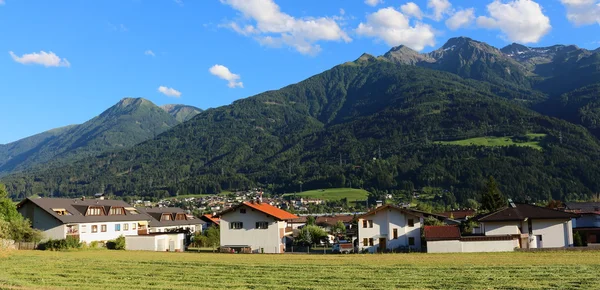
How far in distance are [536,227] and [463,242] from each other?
1061cm

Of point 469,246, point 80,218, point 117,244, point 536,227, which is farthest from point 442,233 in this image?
point 80,218

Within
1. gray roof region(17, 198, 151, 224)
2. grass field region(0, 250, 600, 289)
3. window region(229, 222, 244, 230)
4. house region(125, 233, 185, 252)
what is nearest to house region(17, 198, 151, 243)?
gray roof region(17, 198, 151, 224)

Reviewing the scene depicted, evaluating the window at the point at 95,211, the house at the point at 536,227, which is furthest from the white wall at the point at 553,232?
the window at the point at 95,211

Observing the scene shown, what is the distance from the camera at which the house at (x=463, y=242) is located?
48.8 meters

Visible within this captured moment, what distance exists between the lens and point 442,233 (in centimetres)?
5094

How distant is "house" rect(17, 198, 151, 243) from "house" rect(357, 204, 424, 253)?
32.9 m

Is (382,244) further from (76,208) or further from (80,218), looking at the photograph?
(76,208)

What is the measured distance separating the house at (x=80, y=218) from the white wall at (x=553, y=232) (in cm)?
5096

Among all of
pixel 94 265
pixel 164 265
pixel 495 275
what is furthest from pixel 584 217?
pixel 94 265

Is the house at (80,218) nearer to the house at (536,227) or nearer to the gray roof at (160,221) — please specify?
the gray roof at (160,221)

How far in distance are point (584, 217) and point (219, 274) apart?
56.0 meters

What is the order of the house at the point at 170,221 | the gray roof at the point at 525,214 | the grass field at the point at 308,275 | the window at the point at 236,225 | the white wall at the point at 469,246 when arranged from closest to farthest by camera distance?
the grass field at the point at 308,275 → the white wall at the point at 469,246 → the gray roof at the point at 525,214 → the window at the point at 236,225 → the house at the point at 170,221

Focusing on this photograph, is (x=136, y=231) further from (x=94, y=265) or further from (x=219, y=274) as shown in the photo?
(x=219, y=274)

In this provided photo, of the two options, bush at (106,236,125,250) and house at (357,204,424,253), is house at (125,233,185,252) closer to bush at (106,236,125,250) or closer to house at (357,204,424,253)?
bush at (106,236,125,250)
